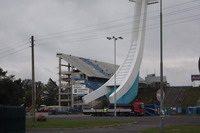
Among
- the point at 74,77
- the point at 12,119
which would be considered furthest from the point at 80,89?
the point at 12,119

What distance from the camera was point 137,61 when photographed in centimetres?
9006

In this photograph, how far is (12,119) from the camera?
56.4 ft

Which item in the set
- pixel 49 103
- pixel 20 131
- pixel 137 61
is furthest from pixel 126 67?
pixel 20 131

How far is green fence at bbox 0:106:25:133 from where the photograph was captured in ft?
52.2

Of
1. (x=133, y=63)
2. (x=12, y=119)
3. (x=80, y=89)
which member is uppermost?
(x=133, y=63)

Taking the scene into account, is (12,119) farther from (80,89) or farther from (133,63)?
(80,89)

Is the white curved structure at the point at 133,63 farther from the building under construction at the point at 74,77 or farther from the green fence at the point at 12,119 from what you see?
the green fence at the point at 12,119

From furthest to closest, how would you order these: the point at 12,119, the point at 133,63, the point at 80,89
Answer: the point at 80,89
the point at 133,63
the point at 12,119

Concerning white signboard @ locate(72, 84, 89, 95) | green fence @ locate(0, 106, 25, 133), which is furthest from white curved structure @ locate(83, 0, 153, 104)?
green fence @ locate(0, 106, 25, 133)

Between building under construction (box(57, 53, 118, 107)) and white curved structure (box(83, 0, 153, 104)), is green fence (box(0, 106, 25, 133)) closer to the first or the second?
white curved structure (box(83, 0, 153, 104))

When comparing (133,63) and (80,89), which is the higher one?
(133,63)

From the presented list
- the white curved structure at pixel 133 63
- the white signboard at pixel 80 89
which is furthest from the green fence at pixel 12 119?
the white signboard at pixel 80 89

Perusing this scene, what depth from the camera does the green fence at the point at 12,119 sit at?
1591cm

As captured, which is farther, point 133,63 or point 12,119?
point 133,63
